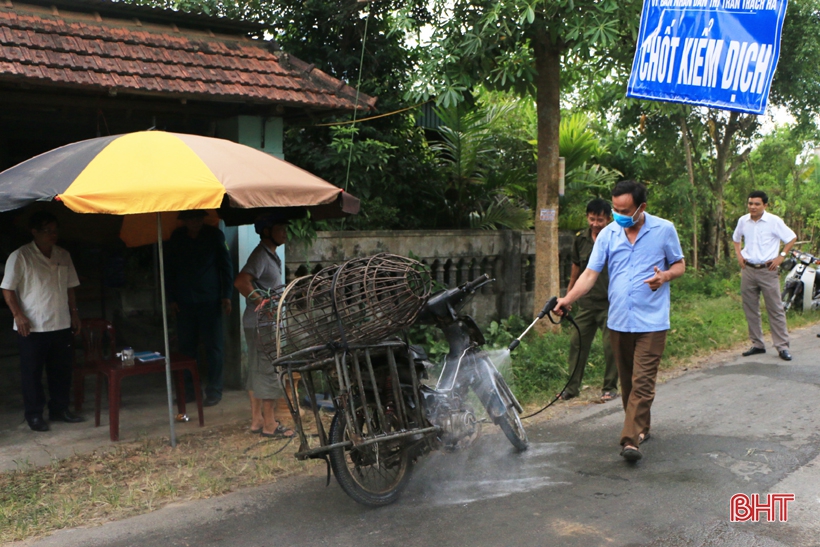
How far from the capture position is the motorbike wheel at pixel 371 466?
4188mm

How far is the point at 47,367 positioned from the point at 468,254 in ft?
16.7

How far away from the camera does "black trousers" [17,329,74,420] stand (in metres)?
6.07

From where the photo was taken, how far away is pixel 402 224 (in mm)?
→ 10172

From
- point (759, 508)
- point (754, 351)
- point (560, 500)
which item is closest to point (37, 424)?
point (560, 500)

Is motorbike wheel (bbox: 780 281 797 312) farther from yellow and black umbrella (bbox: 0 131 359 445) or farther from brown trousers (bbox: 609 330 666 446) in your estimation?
yellow and black umbrella (bbox: 0 131 359 445)

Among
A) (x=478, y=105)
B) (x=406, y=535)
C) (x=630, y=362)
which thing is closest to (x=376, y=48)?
(x=478, y=105)

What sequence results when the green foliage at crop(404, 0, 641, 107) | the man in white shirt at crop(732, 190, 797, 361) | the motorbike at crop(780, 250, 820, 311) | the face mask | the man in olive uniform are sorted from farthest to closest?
1. the motorbike at crop(780, 250, 820, 311)
2. the man in white shirt at crop(732, 190, 797, 361)
3. the green foliage at crop(404, 0, 641, 107)
4. the man in olive uniform
5. the face mask

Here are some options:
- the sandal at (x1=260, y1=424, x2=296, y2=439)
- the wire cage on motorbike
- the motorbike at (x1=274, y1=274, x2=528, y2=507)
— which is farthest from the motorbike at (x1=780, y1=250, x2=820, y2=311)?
the wire cage on motorbike

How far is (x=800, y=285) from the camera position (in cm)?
1095

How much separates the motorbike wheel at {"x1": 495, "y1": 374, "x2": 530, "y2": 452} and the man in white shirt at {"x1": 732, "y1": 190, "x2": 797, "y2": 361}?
4.45 m

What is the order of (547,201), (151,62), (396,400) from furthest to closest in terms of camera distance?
(547,201)
(151,62)
(396,400)

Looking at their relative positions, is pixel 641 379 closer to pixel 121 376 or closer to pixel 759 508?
pixel 759 508

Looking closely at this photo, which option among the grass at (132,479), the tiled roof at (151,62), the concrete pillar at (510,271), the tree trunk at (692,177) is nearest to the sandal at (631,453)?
the grass at (132,479)

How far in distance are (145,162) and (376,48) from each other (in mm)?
5841
